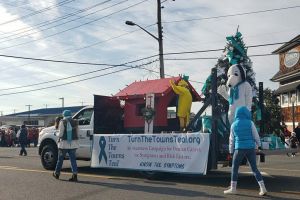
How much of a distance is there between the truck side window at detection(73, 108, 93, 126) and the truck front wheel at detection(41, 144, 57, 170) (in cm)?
118

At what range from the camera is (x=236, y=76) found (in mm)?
10289

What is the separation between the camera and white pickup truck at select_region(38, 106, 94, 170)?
1300cm

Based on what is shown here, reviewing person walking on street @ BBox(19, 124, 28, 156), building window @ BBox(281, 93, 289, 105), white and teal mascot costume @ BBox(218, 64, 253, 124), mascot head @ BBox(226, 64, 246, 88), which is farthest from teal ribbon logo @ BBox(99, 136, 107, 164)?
building window @ BBox(281, 93, 289, 105)

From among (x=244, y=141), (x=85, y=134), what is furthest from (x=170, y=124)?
(x=244, y=141)

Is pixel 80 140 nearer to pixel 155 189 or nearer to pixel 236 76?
pixel 155 189

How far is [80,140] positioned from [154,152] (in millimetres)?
2900

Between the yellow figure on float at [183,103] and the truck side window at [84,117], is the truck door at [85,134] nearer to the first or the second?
the truck side window at [84,117]

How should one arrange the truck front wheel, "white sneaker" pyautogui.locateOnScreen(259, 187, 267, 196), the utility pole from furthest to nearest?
the utility pole
the truck front wheel
"white sneaker" pyautogui.locateOnScreen(259, 187, 267, 196)

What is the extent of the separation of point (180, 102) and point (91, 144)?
2.69 meters

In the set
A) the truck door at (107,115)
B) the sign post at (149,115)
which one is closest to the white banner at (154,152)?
the truck door at (107,115)

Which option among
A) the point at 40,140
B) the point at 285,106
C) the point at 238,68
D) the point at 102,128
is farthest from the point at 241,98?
the point at 285,106

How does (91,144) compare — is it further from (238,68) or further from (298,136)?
(298,136)

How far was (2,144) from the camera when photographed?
38.3m

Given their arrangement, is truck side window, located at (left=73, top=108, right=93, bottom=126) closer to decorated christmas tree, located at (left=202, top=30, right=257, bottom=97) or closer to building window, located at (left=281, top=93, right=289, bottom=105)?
decorated christmas tree, located at (left=202, top=30, right=257, bottom=97)
